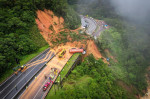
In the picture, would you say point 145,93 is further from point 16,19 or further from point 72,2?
point 72,2

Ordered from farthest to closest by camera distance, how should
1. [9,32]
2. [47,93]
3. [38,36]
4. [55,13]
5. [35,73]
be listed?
[55,13], [38,36], [9,32], [35,73], [47,93]

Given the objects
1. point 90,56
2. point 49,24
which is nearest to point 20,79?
point 90,56

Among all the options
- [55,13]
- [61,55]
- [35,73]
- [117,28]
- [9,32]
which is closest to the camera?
[35,73]

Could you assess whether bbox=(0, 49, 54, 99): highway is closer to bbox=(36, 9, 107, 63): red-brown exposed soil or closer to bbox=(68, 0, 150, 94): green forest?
bbox=(36, 9, 107, 63): red-brown exposed soil

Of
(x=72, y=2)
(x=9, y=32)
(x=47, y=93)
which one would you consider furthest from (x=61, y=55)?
(x=72, y=2)

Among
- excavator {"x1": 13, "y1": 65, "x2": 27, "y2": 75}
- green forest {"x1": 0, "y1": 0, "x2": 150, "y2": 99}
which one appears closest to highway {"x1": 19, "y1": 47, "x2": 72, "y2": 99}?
green forest {"x1": 0, "y1": 0, "x2": 150, "y2": 99}

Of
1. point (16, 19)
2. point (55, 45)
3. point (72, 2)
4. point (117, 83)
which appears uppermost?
point (72, 2)

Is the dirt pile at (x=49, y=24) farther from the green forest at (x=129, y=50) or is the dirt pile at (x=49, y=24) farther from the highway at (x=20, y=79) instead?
the green forest at (x=129, y=50)

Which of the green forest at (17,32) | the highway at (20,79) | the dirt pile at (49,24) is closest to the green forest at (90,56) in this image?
the green forest at (17,32)
